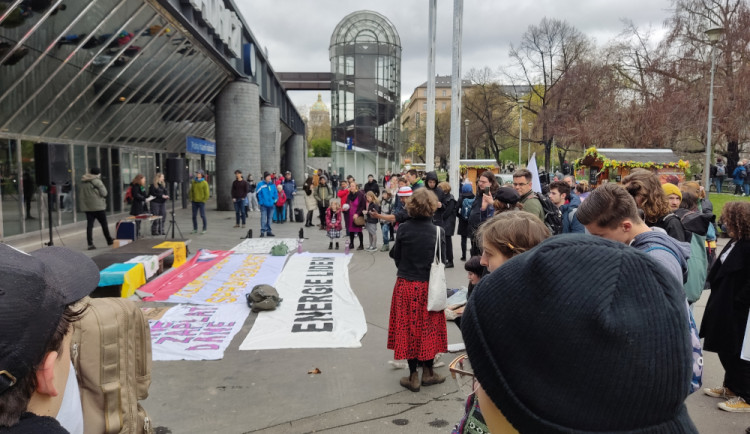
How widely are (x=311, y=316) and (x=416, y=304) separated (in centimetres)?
271

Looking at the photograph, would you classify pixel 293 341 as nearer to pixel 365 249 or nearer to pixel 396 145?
pixel 365 249

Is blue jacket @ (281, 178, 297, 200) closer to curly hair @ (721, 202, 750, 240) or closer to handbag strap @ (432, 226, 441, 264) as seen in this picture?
handbag strap @ (432, 226, 441, 264)

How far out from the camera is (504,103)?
140ft

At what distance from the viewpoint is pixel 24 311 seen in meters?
0.99

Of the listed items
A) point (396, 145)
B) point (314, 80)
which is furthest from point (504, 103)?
point (314, 80)

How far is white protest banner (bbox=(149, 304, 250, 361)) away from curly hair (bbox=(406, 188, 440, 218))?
9.06ft

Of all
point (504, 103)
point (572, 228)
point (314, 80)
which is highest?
point (314, 80)

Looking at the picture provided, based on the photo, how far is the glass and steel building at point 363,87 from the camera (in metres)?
33.1

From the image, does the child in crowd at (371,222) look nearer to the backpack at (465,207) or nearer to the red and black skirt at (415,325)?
the backpack at (465,207)

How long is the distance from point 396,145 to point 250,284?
28.6 metres

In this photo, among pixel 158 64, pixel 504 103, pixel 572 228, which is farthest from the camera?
pixel 504 103

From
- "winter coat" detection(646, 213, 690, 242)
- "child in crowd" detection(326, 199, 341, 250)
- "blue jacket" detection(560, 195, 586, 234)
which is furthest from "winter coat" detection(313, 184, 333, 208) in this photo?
"winter coat" detection(646, 213, 690, 242)

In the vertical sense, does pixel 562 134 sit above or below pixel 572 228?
above

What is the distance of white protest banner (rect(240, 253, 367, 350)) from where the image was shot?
6.22 m
